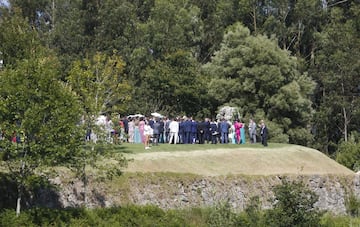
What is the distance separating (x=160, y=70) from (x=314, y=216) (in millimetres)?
30457

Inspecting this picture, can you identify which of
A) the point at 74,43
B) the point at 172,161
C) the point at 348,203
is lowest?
the point at 348,203

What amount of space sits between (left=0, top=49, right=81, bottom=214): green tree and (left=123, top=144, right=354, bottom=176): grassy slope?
657cm

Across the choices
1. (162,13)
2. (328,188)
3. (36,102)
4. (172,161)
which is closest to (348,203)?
(328,188)

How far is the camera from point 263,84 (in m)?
53.8

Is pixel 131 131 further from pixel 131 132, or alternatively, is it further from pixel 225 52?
pixel 225 52

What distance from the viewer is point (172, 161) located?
116 feet

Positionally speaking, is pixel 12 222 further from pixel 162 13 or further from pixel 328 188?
pixel 162 13

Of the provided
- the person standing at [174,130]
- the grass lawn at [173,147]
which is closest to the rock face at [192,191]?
the grass lawn at [173,147]

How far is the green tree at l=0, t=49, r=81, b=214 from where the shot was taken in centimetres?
2586

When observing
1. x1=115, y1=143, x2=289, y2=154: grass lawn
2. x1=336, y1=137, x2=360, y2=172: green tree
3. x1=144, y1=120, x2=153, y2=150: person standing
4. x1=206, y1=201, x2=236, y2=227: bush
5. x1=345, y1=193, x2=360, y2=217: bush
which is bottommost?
x1=345, y1=193, x2=360, y2=217: bush

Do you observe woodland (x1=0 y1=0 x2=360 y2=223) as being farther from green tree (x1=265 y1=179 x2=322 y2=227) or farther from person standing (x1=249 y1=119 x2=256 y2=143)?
green tree (x1=265 y1=179 x2=322 y2=227)

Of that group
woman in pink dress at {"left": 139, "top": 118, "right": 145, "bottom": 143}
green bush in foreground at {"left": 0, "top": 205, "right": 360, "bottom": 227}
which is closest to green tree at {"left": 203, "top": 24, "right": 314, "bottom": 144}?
woman in pink dress at {"left": 139, "top": 118, "right": 145, "bottom": 143}

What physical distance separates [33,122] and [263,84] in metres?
31.2

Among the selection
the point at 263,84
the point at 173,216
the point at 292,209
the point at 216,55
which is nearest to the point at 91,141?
the point at 173,216
